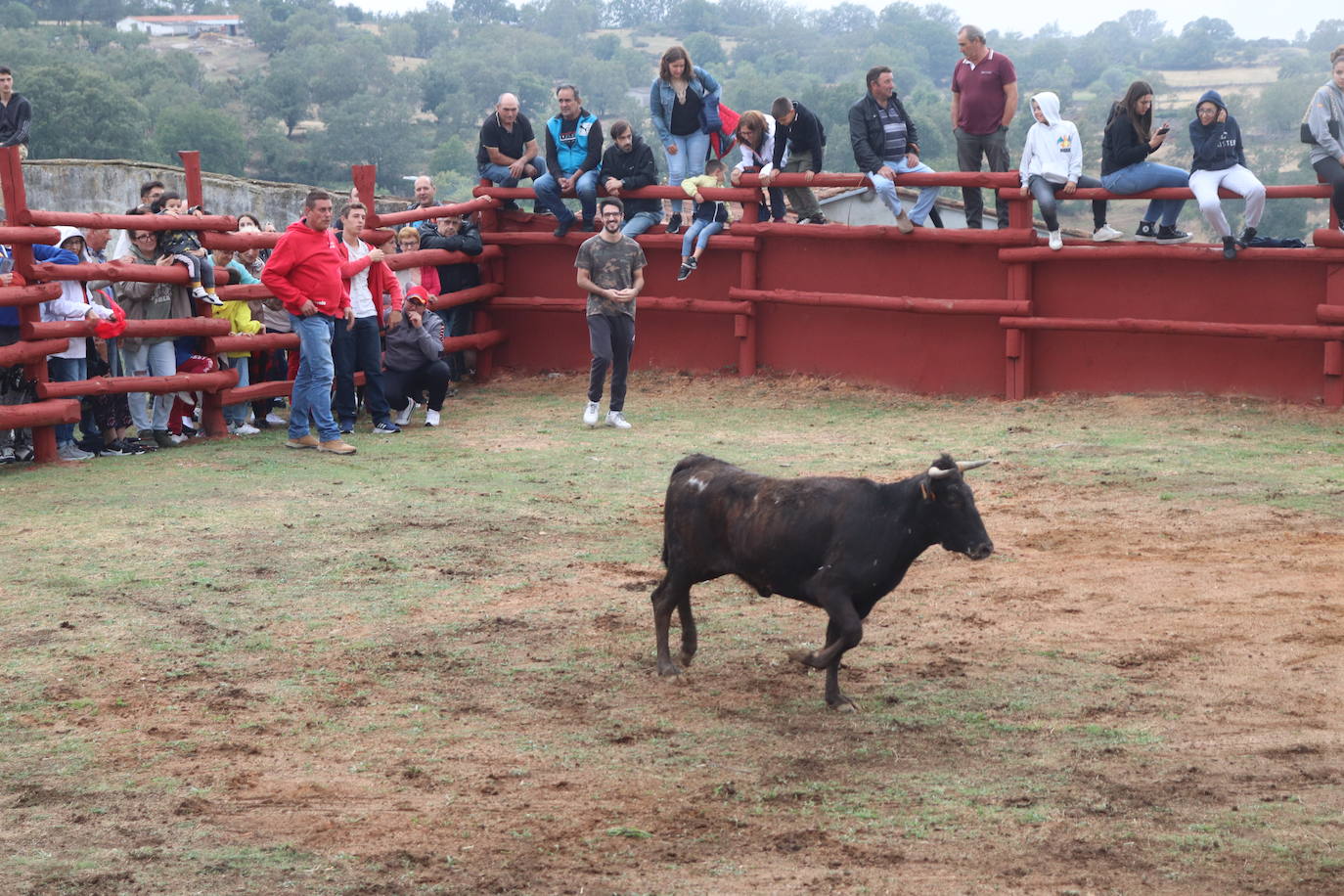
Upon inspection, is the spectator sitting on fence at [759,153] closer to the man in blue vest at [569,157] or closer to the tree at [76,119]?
the man in blue vest at [569,157]

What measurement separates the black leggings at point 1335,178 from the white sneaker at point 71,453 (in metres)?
10.0

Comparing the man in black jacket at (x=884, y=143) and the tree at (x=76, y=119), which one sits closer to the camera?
the man in black jacket at (x=884, y=143)

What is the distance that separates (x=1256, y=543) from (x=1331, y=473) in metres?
2.20

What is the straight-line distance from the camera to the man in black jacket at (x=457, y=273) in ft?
52.4

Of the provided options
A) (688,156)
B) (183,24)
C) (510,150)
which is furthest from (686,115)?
(183,24)

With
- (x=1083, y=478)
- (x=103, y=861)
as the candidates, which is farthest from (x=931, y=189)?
(x=103, y=861)

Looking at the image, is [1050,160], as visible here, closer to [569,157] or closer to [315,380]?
[569,157]

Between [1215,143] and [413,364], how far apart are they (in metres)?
6.96

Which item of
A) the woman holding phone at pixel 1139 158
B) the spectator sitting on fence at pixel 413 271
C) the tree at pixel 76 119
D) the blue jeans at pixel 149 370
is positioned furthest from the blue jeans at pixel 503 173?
the tree at pixel 76 119

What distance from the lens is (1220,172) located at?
13492 mm

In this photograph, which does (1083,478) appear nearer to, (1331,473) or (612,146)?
(1331,473)

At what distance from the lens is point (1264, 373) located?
45.1ft

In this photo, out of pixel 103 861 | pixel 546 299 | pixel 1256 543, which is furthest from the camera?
pixel 546 299

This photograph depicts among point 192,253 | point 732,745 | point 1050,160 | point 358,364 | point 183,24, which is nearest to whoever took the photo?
point 732,745
